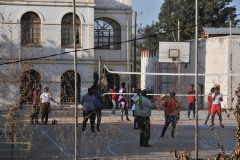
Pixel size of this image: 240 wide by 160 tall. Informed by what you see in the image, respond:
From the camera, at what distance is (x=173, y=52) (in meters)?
30.6

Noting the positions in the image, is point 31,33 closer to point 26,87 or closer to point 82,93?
point 26,87

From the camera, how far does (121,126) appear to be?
24078 mm

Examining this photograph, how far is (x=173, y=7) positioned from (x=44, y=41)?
7.23 metres

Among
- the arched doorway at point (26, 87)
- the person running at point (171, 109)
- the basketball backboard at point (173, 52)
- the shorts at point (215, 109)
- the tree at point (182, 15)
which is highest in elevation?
the tree at point (182, 15)

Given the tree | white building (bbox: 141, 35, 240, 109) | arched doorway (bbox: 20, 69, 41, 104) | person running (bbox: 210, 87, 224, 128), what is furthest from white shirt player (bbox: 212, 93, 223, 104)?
arched doorway (bbox: 20, 69, 41, 104)

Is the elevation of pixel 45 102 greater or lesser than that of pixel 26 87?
lesser

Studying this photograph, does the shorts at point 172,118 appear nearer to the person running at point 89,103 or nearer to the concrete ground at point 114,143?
the concrete ground at point 114,143

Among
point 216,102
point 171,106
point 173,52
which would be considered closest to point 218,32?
point 173,52

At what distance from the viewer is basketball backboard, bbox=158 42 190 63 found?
2888cm

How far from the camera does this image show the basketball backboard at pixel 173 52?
94.7ft

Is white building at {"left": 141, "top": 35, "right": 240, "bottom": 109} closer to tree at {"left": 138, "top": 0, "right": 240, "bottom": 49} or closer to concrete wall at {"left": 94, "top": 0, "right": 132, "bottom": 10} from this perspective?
concrete wall at {"left": 94, "top": 0, "right": 132, "bottom": 10}

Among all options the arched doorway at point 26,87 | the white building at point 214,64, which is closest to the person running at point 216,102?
the white building at point 214,64

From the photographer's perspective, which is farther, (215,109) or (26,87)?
(215,109)

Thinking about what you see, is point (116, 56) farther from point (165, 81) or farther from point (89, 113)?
point (89, 113)
